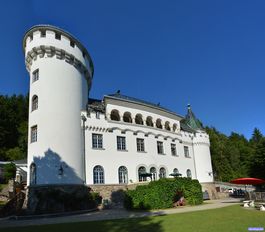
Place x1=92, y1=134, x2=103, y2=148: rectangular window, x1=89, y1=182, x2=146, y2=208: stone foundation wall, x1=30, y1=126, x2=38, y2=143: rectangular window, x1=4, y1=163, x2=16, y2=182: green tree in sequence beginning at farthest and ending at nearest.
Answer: x1=4, y1=163, x2=16, y2=182: green tree, x1=92, y1=134, x2=103, y2=148: rectangular window, x1=89, y1=182, x2=146, y2=208: stone foundation wall, x1=30, y1=126, x2=38, y2=143: rectangular window

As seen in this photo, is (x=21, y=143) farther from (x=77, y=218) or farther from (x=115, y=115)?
(x=77, y=218)

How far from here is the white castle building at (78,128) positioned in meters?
25.3

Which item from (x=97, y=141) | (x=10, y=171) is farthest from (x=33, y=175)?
(x=10, y=171)

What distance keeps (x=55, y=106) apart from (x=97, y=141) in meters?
6.24

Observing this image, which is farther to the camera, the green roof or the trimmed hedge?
the green roof

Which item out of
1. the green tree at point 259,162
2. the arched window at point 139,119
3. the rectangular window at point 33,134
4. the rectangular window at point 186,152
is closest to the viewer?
the rectangular window at point 33,134

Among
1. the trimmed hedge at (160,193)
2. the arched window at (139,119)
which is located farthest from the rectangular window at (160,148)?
the trimmed hedge at (160,193)

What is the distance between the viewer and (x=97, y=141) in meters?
29.8

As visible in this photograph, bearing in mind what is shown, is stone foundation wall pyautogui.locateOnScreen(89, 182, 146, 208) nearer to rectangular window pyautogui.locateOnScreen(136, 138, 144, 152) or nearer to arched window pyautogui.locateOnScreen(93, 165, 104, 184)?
arched window pyautogui.locateOnScreen(93, 165, 104, 184)

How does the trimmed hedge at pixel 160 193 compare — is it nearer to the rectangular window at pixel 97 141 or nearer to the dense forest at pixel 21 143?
the rectangular window at pixel 97 141

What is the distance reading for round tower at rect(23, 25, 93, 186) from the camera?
81.6ft

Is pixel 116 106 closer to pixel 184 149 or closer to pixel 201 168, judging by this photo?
pixel 184 149

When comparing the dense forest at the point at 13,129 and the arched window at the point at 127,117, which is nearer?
the arched window at the point at 127,117

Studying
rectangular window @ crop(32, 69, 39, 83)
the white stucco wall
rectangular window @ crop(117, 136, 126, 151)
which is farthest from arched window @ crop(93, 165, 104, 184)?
rectangular window @ crop(32, 69, 39, 83)
